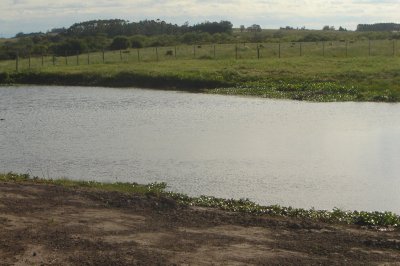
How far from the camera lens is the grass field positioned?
127ft

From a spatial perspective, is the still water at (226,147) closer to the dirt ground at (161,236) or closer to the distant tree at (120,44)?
the dirt ground at (161,236)

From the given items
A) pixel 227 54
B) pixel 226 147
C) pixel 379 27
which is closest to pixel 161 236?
pixel 226 147

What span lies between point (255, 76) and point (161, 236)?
108ft

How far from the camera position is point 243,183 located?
16.8 meters

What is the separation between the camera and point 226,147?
21.8 metres

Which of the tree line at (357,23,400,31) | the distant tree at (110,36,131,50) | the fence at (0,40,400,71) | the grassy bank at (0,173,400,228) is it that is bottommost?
the grassy bank at (0,173,400,228)

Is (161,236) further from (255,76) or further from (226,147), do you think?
(255,76)

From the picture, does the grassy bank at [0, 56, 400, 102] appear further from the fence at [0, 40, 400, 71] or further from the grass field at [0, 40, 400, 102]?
the fence at [0, 40, 400, 71]

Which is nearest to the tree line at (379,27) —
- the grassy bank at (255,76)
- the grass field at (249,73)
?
the grass field at (249,73)

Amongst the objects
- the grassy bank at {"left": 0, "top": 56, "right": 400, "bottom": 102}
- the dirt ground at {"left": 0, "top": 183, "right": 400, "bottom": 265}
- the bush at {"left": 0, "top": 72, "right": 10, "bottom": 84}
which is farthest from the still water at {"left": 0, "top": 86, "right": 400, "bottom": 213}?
the bush at {"left": 0, "top": 72, "right": 10, "bottom": 84}

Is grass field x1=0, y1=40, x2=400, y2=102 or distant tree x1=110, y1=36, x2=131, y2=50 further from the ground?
distant tree x1=110, y1=36, x2=131, y2=50

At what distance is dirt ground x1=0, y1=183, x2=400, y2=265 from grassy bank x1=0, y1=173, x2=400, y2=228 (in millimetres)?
407

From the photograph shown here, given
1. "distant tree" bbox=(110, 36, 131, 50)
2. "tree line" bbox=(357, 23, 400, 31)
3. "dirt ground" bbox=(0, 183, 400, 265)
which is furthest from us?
"tree line" bbox=(357, 23, 400, 31)

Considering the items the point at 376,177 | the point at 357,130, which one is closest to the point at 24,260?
the point at 376,177
